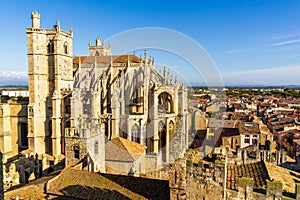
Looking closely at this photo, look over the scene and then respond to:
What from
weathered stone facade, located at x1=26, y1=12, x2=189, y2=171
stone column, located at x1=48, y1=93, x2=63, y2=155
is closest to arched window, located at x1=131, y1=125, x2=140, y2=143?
weathered stone facade, located at x1=26, y1=12, x2=189, y2=171

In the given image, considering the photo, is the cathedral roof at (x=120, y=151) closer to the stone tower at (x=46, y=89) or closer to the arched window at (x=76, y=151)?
the arched window at (x=76, y=151)

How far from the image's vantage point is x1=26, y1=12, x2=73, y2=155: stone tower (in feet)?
92.2

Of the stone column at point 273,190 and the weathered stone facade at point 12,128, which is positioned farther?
the weathered stone facade at point 12,128

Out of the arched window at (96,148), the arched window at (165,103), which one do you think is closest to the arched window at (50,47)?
the arched window at (165,103)

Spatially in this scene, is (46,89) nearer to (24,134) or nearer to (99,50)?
(24,134)

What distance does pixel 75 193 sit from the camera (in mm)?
13562

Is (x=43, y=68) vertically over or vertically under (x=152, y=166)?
over

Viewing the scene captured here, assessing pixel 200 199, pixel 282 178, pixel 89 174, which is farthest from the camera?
pixel 89 174

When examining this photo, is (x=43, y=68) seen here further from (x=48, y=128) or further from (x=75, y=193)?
(x=75, y=193)

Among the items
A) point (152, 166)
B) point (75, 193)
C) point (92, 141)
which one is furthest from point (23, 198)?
point (152, 166)

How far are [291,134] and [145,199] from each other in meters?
29.2

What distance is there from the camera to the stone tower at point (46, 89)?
28094 mm

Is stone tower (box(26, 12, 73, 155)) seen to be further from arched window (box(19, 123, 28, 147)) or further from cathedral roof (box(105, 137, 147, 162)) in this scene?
cathedral roof (box(105, 137, 147, 162))

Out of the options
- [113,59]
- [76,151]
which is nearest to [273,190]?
[76,151]
